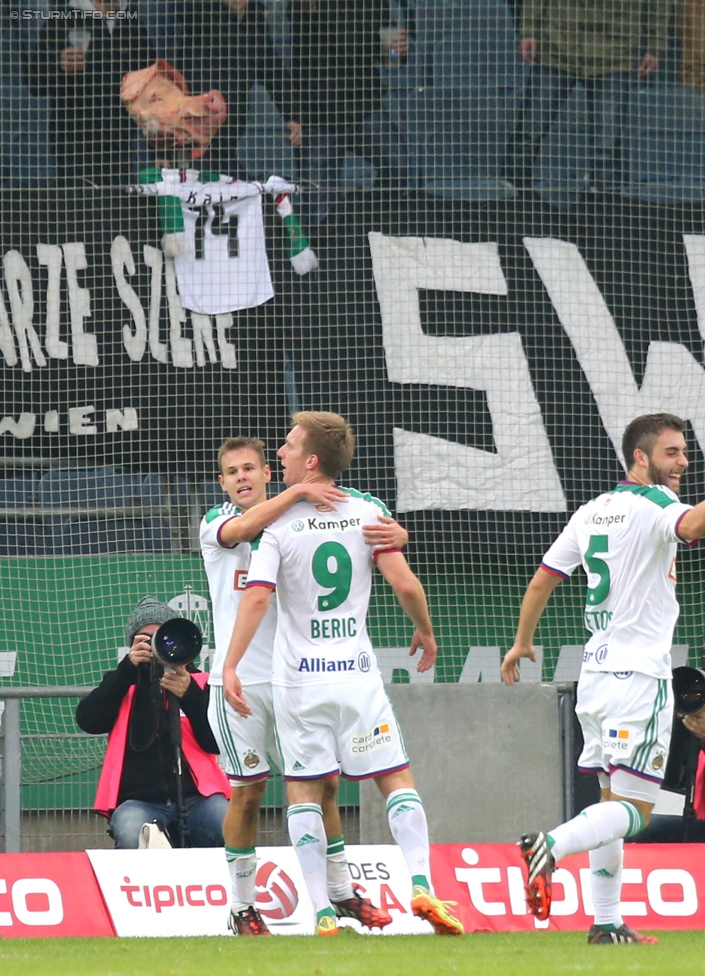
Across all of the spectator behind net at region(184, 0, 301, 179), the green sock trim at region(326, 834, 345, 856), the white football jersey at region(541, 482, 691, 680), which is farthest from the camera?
the spectator behind net at region(184, 0, 301, 179)

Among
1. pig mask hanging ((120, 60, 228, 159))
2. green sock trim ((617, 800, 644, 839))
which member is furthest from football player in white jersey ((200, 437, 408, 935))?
pig mask hanging ((120, 60, 228, 159))

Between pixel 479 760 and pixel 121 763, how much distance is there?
2.27 metres

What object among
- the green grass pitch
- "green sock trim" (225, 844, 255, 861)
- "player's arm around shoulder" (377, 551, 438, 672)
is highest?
"player's arm around shoulder" (377, 551, 438, 672)

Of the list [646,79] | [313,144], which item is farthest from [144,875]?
[646,79]

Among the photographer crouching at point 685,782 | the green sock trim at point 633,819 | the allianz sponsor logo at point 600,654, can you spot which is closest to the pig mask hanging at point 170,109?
the photographer crouching at point 685,782

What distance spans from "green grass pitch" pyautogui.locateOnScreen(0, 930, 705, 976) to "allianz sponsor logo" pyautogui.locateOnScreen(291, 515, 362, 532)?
146 centimetres

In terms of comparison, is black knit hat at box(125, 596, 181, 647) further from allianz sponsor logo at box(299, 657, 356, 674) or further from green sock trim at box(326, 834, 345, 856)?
allianz sponsor logo at box(299, 657, 356, 674)

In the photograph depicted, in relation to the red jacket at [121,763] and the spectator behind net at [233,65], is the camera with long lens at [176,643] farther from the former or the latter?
the spectator behind net at [233,65]

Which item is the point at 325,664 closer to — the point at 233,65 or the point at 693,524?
the point at 693,524

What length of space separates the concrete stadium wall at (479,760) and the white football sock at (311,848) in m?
2.93

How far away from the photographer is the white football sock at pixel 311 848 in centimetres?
542

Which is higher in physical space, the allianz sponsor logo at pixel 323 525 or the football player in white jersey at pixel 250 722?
the allianz sponsor logo at pixel 323 525

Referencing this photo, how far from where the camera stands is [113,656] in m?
10.3

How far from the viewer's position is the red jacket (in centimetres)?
712
